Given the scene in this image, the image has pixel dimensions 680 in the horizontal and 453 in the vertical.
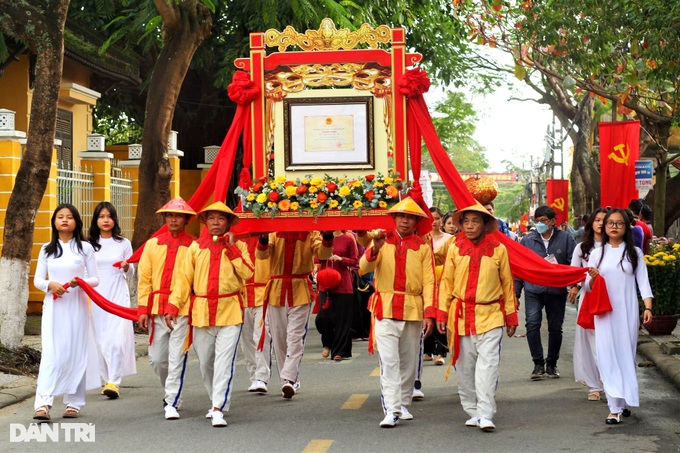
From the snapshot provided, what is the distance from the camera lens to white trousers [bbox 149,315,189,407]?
9.30 metres

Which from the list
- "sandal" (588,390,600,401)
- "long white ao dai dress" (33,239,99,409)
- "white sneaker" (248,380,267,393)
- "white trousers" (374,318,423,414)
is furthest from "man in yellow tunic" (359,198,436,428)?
"long white ao dai dress" (33,239,99,409)

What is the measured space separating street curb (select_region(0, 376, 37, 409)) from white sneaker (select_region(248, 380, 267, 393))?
214 cm

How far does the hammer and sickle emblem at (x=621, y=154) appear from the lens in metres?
18.0

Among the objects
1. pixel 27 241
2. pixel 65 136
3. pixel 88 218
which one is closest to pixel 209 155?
pixel 65 136

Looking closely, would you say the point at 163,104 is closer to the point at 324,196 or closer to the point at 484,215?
the point at 324,196

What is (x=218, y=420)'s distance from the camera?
880 cm

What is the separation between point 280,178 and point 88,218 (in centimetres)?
1078

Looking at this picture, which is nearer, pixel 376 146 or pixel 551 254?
pixel 376 146

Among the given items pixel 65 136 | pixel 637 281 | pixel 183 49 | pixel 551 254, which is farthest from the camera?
pixel 65 136

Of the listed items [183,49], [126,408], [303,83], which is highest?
[183,49]

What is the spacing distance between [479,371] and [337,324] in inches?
220

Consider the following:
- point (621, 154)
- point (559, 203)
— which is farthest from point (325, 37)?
point (559, 203)

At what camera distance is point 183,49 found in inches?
621

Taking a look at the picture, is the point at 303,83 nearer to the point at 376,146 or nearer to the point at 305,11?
the point at 376,146
